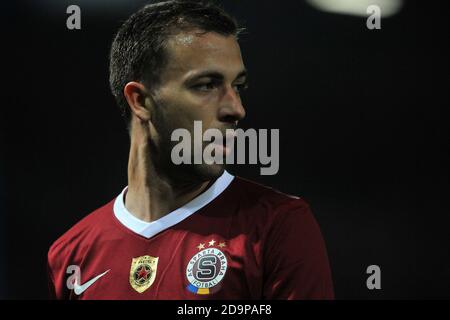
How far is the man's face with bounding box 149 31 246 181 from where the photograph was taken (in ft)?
4.98

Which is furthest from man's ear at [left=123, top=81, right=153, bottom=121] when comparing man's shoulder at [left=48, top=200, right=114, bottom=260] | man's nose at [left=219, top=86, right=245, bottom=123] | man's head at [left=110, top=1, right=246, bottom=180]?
man's shoulder at [left=48, top=200, right=114, bottom=260]

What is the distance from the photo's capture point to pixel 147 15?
1.64 m

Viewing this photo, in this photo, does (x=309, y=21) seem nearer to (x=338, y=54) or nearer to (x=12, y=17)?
(x=338, y=54)

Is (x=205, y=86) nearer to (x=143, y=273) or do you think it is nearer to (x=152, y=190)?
(x=152, y=190)

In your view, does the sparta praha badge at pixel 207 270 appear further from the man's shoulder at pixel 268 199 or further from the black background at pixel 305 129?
the black background at pixel 305 129

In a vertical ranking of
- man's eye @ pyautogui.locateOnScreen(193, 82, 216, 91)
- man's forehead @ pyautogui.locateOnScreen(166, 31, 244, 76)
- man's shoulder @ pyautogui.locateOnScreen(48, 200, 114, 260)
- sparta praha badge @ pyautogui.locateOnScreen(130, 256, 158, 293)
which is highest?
man's forehead @ pyautogui.locateOnScreen(166, 31, 244, 76)

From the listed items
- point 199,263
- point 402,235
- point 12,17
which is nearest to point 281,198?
point 199,263

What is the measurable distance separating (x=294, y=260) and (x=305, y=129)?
0.61 m

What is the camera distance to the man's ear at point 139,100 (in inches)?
63.6

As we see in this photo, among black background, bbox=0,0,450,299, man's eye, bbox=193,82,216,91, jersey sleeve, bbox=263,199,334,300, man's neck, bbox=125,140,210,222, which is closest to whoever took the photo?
A: jersey sleeve, bbox=263,199,334,300

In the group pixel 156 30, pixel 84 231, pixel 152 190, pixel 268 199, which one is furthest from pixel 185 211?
pixel 156 30

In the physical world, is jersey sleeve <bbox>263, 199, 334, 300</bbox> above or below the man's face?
below

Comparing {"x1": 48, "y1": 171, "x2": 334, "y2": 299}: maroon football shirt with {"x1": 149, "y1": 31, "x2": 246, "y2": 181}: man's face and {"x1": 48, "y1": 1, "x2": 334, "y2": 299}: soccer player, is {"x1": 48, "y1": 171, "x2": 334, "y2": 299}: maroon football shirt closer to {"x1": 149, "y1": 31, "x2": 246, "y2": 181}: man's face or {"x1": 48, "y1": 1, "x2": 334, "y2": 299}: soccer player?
{"x1": 48, "y1": 1, "x2": 334, "y2": 299}: soccer player

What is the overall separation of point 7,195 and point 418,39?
1.42m
